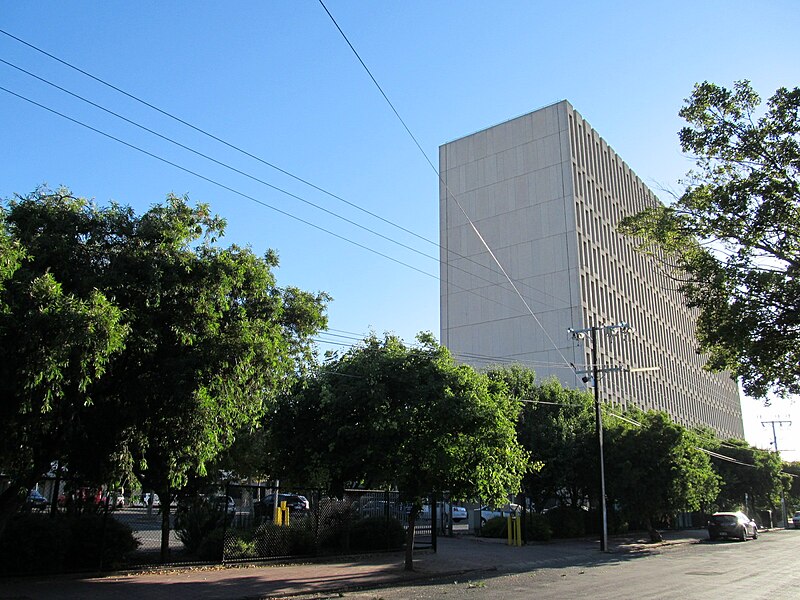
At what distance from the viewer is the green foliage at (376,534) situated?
2069cm

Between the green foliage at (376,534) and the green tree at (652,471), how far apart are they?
536 inches

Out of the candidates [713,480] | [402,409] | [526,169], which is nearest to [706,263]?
[402,409]

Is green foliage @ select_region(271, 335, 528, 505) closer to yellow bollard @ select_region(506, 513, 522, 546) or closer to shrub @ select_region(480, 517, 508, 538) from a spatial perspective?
yellow bollard @ select_region(506, 513, 522, 546)

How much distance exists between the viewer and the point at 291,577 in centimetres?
1536

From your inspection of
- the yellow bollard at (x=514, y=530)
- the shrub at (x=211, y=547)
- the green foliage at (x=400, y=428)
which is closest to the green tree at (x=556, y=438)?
the yellow bollard at (x=514, y=530)

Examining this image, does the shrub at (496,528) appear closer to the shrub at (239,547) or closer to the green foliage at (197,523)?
the shrub at (239,547)

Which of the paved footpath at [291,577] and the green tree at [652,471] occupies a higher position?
the green tree at [652,471]

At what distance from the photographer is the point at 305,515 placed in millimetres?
19297

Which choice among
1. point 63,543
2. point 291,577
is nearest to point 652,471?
point 291,577

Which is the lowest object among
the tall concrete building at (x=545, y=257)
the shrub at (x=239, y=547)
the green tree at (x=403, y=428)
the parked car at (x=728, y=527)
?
the parked car at (x=728, y=527)

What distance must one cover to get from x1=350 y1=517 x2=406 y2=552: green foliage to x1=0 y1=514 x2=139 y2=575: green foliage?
762 centimetres

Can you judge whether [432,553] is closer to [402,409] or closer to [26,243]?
[402,409]

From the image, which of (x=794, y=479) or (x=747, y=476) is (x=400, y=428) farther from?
(x=794, y=479)

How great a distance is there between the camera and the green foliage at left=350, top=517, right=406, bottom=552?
67.9ft
